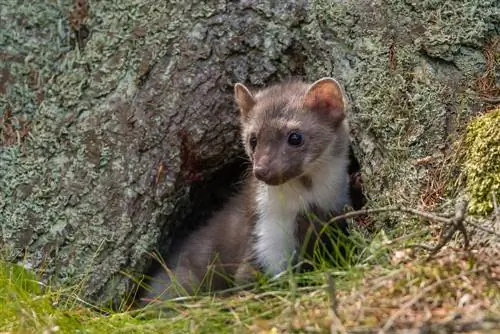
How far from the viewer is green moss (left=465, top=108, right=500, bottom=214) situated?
3.77m

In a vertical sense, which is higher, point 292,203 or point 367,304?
point 367,304

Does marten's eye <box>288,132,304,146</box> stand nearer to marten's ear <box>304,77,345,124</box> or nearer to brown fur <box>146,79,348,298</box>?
brown fur <box>146,79,348,298</box>

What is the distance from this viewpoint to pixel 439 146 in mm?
4316

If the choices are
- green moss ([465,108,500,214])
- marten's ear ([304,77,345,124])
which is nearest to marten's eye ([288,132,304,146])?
marten's ear ([304,77,345,124])

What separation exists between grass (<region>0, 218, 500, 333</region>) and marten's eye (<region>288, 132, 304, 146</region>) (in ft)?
3.76

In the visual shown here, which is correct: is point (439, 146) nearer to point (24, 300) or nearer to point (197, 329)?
point (197, 329)

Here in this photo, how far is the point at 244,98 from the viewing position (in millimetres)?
4855

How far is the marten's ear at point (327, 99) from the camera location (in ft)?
15.0

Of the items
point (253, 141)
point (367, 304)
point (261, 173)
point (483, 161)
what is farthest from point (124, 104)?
point (367, 304)

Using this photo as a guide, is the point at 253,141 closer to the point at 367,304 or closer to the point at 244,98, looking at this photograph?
the point at 244,98

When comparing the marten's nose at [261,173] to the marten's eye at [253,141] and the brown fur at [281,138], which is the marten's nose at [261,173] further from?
the marten's eye at [253,141]

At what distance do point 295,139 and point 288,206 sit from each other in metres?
0.44

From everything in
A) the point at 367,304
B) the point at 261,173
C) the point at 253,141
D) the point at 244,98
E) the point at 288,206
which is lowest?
the point at 288,206

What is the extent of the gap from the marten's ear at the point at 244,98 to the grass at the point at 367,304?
1.54 m
